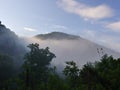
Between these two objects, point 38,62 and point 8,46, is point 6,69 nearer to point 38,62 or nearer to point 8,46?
point 38,62

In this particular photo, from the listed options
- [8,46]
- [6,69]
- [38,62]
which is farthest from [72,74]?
[8,46]

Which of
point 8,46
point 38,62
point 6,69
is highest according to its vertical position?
point 8,46

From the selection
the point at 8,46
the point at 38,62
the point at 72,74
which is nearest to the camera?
the point at 72,74

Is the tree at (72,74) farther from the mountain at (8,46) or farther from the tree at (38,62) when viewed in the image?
the mountain at (8,46)

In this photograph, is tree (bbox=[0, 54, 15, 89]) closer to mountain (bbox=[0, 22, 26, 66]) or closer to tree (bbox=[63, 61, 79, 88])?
mountain (bbox=[0, 22, 26, 66])

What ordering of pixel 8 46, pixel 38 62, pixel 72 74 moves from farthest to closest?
1. pixel 8 46
2. pixel 38 62
3. pixel 72 74

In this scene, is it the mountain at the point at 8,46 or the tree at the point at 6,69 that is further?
the mountain at the point at 8,46

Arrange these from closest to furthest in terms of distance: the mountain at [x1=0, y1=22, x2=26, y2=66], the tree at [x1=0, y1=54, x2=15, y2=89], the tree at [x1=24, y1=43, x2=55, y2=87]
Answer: the tree at [x1=24, y1=43, x2=55, y2=87] → the tree at [x1=0, y1=54, x2=15, y2=89] → the mountain at [x1=0, y1=22, x2=26, y2=66]

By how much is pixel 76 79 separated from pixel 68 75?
5.28 feet

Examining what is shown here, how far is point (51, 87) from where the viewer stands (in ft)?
141

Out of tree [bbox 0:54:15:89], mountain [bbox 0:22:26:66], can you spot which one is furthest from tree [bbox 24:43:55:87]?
mountain [bbox 0:22:26:66]

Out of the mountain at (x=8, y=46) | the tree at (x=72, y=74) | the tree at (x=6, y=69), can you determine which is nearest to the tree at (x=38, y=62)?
the tree at (x=6, y=69)

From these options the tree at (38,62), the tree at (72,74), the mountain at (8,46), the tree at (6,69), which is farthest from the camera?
the mountain at (8,46)

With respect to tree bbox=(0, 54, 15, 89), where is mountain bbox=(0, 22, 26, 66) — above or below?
above
